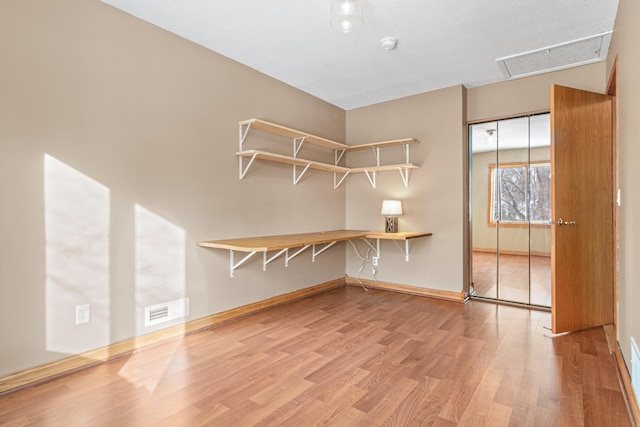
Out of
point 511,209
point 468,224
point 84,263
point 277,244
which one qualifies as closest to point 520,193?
point 511,209

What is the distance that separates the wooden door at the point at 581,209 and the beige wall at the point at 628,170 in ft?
1.47

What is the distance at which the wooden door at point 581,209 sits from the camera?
2686 millimetres

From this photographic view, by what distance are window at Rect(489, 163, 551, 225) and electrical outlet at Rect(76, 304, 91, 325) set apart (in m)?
3.82

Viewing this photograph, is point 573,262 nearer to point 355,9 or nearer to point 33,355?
point 355,9

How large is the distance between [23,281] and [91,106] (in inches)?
45.0

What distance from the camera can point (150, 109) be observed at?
99.9 inches

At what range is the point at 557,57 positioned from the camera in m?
3.02

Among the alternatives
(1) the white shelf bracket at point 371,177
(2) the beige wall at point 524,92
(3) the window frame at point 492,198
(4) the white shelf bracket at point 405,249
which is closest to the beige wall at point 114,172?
(1) the white shelf bracket at point 371,177

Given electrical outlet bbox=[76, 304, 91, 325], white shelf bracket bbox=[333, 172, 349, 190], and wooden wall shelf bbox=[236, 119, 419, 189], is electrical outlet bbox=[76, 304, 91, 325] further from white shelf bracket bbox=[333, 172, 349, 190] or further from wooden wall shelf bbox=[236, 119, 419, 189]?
white shelf bracket bbox=[333, 172, 349, 190]

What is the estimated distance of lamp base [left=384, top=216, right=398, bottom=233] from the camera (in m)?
3.99

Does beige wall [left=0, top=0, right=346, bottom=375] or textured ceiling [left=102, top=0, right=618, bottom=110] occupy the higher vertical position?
textured ceiling [left=102, top=0, right=618, bottom=110]

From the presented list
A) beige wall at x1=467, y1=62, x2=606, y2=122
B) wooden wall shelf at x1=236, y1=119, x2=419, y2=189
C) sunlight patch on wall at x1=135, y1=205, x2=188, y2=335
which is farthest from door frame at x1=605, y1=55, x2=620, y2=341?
sunlight patch on wall at x1=135, y1=205, x2=188, y2=335

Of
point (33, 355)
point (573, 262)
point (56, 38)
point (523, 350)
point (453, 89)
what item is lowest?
point (523, 350)

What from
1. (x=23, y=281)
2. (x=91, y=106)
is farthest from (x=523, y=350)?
(x=91, y=106)
